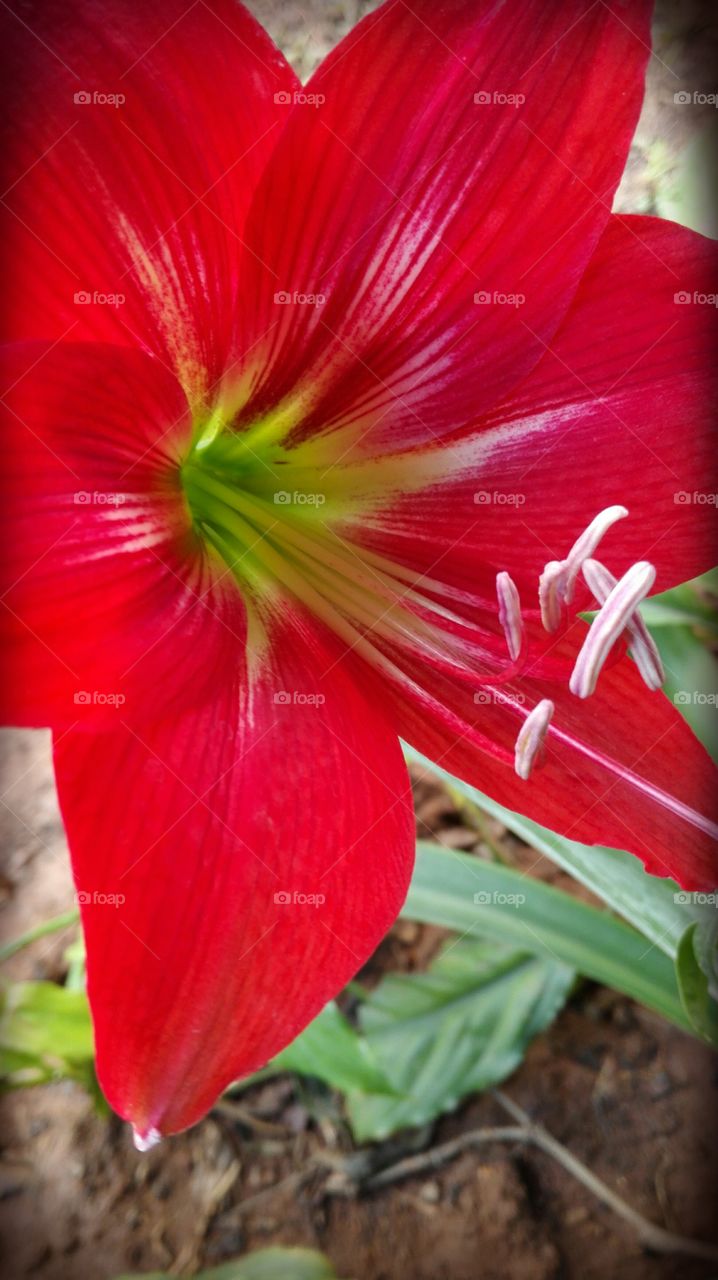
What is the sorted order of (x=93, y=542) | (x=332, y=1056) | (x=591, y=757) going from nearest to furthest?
(x=93, y=542)
(x=591, y=757)
(x=332, y=1056)

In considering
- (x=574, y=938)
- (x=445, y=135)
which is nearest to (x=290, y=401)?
(x=445, y=135)

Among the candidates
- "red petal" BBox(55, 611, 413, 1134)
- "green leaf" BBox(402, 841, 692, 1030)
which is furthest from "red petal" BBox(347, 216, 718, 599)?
"green leaf" BBox(402, 841, 692, 1030)

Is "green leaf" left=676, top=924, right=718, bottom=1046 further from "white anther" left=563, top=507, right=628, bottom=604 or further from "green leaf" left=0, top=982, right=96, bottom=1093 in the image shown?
"green leaf" left=0, top=982, right=96, bottom=1093

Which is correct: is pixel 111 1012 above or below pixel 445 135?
below

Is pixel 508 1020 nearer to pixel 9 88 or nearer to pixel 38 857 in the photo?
pixel 38 857

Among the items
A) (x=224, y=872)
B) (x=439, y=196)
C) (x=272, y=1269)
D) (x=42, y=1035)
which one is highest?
(x=439, y=196)

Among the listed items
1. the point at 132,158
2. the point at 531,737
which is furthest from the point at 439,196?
the point at 531,737

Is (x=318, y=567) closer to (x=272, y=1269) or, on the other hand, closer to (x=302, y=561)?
(x=302, y=561)

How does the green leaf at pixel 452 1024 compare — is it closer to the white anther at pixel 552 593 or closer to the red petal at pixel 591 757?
the red petal at pixel 591 757
